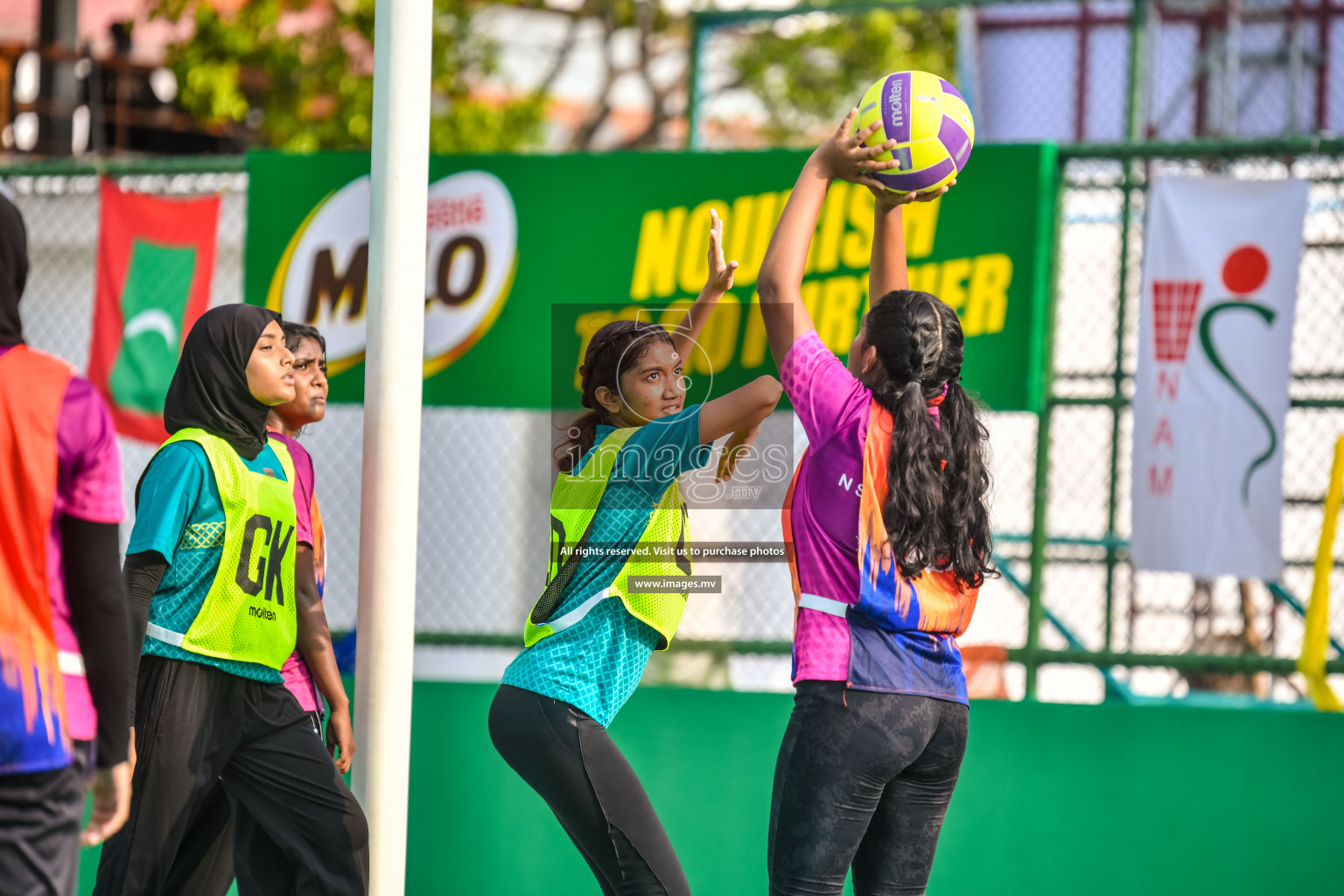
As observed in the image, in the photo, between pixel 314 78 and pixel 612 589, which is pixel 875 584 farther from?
pixel 314 78

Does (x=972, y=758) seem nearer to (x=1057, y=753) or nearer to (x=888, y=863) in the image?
(x=1057, y=753)

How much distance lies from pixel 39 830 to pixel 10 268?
1.09 metres

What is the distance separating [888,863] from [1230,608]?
7315 millimetres

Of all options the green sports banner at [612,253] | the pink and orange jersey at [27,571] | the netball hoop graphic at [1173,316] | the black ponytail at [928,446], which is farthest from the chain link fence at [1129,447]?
the pink and orange jersey at [27,571]

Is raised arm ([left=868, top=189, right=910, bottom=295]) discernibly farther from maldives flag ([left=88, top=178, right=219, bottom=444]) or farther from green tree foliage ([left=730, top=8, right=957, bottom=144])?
green tree foliage ([left=730, top=8, right=957, bottom=144])

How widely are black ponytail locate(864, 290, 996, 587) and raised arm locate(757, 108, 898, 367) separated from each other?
7.7 inches

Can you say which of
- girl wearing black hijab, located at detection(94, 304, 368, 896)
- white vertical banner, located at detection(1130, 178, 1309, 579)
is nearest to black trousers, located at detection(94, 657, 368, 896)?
girl wearing black hijab, located at detection(94, 304, 368, 896)

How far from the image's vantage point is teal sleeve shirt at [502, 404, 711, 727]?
11.6 ft

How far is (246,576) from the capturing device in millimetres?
3895

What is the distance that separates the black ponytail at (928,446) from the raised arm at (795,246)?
0.64 feet

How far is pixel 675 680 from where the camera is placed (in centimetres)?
581

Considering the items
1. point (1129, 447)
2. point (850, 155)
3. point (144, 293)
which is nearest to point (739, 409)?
point (850, 155)

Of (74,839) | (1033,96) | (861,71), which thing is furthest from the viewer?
(861,71)

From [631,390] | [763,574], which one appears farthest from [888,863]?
[763,574]
